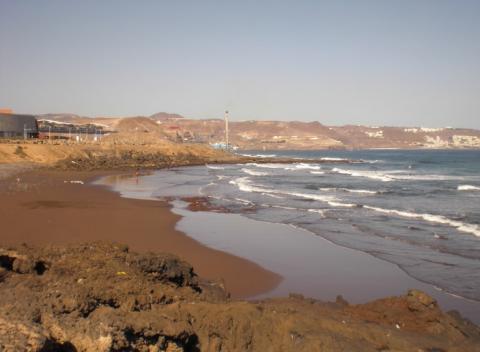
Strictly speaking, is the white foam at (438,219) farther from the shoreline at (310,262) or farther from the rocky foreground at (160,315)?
the rocky foreground at (160,315)

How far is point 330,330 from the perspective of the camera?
5160 millimetres

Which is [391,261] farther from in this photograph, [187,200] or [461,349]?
[187,200]

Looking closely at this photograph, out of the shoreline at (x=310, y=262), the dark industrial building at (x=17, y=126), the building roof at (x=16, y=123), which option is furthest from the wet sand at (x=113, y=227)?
the building roof at (x=16, y=123)

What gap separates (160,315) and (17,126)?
70.2 metres

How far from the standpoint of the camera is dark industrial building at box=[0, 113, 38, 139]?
214ft

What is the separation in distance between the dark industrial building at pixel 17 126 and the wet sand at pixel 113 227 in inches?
1743

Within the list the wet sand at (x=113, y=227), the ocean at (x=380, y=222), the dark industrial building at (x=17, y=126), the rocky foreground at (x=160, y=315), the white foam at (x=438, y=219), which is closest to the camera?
the rocky foreground at (x=160, y=315)

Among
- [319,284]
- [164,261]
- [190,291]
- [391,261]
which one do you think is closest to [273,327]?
[190,291]

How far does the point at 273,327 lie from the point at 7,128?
68.9 metres

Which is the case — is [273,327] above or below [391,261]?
above

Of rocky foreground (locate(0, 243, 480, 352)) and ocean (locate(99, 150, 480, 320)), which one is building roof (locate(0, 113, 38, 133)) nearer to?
ocean (locate(99, 150, 480, 320))

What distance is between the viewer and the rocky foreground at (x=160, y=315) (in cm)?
374

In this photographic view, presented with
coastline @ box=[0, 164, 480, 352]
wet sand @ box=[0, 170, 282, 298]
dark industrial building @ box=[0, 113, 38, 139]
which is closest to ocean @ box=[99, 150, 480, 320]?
wet sand @ box=[0, 170, 282, 298]

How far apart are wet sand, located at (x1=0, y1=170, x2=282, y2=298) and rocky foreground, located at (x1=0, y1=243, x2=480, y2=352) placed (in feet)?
8.21
